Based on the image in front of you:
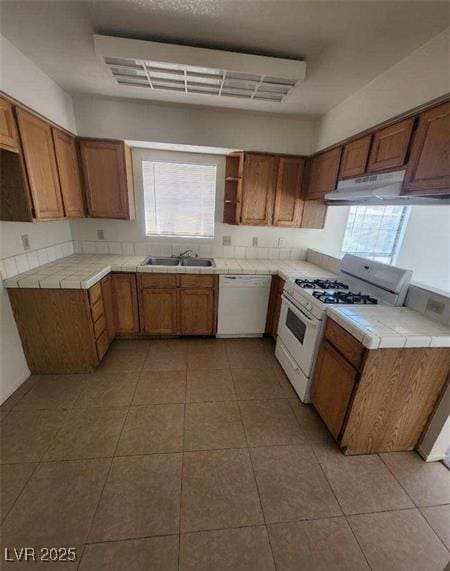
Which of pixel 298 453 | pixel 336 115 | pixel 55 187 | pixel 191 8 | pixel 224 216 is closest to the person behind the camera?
pixel 191 8

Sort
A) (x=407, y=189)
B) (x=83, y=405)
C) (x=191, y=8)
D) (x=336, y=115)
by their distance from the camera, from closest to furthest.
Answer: (x=191, y=8), (x=407, y=189), (x=83, y=405), (x=336, y=115)

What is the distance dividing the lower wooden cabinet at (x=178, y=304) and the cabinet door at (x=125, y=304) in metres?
0.09

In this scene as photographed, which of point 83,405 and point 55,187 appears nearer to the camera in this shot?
point 83,405

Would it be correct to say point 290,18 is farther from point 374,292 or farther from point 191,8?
point 374,292

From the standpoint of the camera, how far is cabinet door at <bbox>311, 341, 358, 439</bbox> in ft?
5.04

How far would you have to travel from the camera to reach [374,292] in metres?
1.99

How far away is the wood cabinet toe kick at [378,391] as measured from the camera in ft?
4.63

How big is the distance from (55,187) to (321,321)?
8.37 ft

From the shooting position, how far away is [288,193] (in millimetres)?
2795

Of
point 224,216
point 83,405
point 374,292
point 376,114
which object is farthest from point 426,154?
point 83,405

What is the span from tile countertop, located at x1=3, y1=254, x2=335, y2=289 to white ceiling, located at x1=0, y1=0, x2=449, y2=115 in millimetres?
1652

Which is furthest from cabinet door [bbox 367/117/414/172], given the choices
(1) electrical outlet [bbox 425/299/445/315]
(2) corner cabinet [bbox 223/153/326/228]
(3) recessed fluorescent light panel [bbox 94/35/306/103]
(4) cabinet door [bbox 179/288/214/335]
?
(4) cabinet door [bbox 179/288/214/335]

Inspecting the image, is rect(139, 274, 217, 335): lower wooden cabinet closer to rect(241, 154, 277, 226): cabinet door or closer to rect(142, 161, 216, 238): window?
rect(142, 161, 216, 238): window

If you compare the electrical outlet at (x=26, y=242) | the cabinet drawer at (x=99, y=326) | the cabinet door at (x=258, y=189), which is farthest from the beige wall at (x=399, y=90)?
the electrical outlet at (x=26, y=242)
